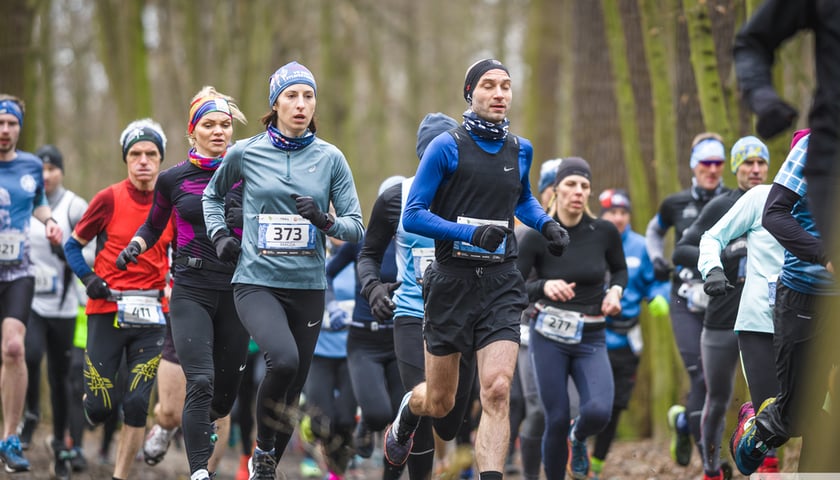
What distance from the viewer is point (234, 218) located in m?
7.18

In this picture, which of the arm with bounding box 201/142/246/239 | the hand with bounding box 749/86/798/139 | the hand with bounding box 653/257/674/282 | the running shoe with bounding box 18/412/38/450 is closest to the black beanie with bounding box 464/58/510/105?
the arm with bounding box 201/142/246/239

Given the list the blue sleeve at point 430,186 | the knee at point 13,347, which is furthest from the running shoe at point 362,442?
the blue sleeve at point 430,186

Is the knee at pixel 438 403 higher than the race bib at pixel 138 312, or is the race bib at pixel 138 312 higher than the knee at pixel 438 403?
the race bib at pixel 138 312

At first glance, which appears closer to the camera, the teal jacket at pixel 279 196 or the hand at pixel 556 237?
the hand at pixel 556 237

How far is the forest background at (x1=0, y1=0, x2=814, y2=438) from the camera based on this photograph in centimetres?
1190

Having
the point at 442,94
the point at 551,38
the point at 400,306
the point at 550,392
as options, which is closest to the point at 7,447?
the point at 400,306

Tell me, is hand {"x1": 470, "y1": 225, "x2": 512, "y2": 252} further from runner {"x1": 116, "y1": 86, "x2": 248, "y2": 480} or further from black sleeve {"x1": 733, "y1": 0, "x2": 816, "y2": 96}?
runner {"x1": 116, "y1": 86, "x2": 248, "y2": 480}

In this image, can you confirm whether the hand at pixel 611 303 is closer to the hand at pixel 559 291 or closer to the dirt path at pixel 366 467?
the hand at pixel 559 291

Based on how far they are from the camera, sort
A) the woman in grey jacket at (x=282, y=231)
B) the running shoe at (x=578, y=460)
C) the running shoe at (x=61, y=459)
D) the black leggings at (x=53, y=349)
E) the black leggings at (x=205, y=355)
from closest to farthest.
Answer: the woman in grey jacket at (x=282, y=231) < the black leggings at (x=205, y=355) < the running shoe at (x=578, y=460) < the running shoe at (x=61, y=459) < the black leggings at (x=53, y=349)

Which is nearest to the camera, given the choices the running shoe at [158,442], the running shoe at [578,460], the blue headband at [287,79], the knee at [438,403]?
the knee at [438,403]

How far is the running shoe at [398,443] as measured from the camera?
7.10m

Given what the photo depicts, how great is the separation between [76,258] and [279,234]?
7.41ft

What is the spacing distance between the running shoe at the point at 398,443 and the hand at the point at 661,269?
11.2 feet

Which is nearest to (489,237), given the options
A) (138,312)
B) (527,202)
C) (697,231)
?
(527,202)
